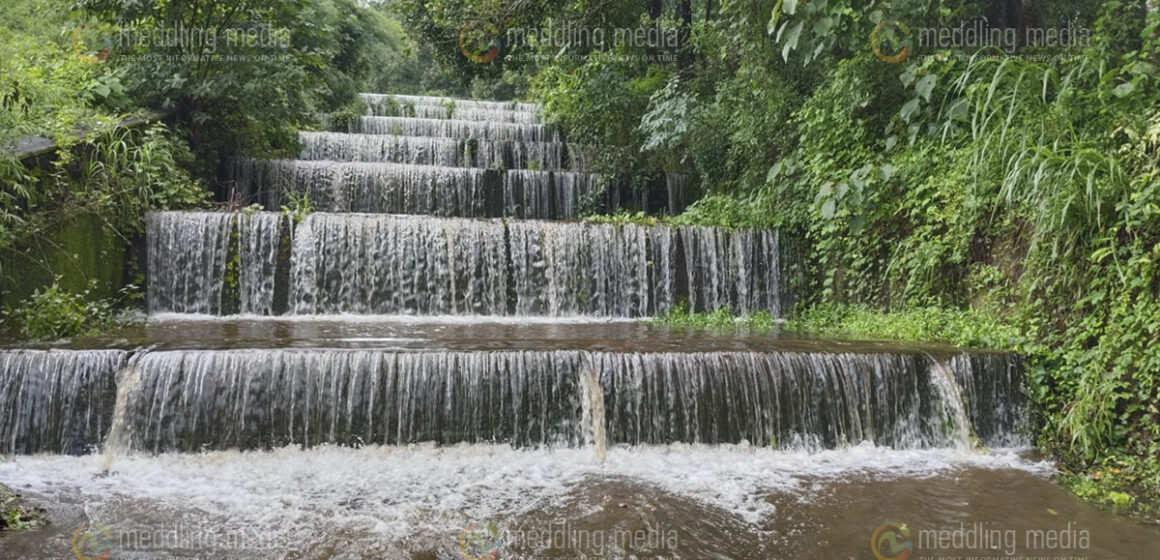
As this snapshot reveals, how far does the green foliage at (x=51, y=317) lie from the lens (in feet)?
20.5

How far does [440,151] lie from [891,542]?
11216mm

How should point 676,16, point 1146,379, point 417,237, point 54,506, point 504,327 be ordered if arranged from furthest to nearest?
point 676,16
point 417,237
point 504,327
point 1146,379
point 54,506

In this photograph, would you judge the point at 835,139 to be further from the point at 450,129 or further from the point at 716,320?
the point at 450,129

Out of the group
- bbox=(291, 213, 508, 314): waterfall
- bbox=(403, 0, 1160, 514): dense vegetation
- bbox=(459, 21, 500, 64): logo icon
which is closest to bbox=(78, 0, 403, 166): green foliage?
bbox=(459, 21, 500, 64): logo icon

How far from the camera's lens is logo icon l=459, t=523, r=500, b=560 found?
3.71 m

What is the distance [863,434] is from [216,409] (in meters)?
4.65

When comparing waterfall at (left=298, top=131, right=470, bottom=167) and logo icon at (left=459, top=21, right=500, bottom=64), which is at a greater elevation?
logo icon at (left=459, top=21, right=500, bottom=64)

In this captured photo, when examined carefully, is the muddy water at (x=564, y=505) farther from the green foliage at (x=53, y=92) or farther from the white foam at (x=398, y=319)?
the green foliage at (x=53, y=92)

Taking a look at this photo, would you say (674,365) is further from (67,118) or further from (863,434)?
(67,118)

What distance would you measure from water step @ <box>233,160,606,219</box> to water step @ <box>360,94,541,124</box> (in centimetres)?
584

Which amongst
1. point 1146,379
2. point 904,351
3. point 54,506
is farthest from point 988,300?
point 54,506

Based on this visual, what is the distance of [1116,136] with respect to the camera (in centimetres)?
573

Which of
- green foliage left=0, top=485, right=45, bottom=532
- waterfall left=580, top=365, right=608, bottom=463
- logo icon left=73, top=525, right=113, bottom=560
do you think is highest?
waterfall left=580, top=365, right=608, bottom=463

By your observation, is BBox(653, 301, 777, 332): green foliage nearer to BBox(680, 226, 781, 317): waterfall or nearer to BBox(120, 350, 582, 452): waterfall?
BBox(680, 226, 781, 317): waterfall
